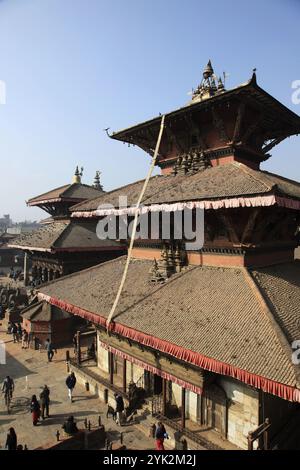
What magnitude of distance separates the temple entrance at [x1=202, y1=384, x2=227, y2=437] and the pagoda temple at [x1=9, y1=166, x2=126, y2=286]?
50.0ft

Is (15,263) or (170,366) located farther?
(15,263)

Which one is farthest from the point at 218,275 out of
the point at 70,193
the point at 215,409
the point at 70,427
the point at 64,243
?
the point at 70,193

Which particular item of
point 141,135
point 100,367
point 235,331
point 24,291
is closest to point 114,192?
point 141,135

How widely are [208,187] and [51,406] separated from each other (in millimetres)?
11725

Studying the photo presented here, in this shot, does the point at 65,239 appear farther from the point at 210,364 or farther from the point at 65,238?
the point at 210,364

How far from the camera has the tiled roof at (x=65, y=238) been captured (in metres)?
24.8

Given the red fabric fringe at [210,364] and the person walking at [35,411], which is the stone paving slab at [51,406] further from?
the red fabric fringe at [210,364]

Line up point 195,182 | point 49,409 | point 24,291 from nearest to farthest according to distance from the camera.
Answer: point 195,182
point 49,409
point 24,291

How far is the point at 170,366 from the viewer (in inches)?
428

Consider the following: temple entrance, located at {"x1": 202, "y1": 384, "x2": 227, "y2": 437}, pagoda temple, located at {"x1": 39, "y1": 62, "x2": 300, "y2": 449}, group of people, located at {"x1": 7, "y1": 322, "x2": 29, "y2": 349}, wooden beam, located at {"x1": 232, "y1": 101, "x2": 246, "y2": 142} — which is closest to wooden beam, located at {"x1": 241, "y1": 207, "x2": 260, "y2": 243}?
pagoda temple, located at {"x1": 39, "y1": 62, "x2": 300, "y2": 449}

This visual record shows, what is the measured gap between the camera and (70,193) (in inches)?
1190

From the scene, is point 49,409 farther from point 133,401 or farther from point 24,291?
point 24,291

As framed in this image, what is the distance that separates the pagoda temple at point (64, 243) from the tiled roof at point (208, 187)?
333 inches
